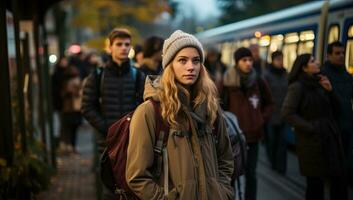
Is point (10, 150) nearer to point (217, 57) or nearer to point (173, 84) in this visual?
point (173, 84)

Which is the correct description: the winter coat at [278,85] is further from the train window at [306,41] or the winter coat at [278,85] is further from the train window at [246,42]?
the train window at [246,42]

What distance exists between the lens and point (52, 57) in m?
22.3

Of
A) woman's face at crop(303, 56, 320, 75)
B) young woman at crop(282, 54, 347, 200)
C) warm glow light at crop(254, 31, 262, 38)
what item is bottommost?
A: young woman at crop(282, 54, 347, 200)

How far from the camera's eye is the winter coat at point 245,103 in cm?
735

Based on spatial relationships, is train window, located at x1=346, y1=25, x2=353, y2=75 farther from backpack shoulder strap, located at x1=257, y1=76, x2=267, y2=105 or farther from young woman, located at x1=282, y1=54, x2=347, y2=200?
young woman, located at x1=282, y1=54, x2=347, y2=200

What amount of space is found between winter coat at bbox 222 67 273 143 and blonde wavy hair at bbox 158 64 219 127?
3.51 metres

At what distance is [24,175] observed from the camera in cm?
722

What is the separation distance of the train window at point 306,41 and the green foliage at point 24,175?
18.7 ft

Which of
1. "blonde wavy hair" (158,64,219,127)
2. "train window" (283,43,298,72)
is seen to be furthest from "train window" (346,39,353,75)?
"blonde wavy hair" (158,64,219,127)

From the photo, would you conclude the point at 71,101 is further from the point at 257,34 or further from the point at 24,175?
the point at 257,34

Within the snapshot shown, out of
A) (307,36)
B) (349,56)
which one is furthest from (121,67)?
(307,36)

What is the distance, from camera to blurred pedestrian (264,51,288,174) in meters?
10.3

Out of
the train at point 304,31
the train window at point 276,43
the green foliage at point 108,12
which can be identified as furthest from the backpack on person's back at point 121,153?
the green foliage at point 108,12

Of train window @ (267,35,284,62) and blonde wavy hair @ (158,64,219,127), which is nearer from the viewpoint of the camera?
blonde wavy hair @ (158,64,219,127)
